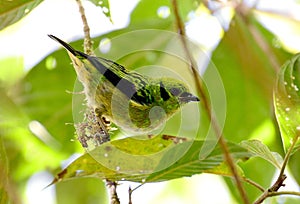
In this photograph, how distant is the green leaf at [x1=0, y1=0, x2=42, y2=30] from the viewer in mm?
2242

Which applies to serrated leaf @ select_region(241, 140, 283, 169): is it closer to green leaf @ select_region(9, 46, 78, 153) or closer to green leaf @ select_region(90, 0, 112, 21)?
green leaf @ select_region(90, 0, 112, 21)

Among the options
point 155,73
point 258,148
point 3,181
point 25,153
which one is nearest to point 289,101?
point 258,148

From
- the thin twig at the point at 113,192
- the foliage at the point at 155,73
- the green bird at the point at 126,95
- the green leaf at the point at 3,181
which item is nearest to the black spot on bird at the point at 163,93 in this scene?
the green bird at the point at 126,95

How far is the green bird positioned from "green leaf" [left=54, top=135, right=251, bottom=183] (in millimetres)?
469

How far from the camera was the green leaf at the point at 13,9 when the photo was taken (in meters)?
2.24

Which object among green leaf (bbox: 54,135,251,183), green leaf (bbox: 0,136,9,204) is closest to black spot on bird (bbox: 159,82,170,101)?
green leaf (bbox: 54,135,251,183)

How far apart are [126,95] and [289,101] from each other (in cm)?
84

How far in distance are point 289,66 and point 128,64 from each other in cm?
132

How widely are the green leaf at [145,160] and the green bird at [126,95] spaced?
47 centimetres

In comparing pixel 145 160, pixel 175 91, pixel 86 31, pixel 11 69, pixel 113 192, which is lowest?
pixel 113 192

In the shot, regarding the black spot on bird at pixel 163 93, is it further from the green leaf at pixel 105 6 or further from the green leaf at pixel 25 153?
the green leaf at pixel 25 153

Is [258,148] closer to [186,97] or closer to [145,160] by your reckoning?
[145,160]

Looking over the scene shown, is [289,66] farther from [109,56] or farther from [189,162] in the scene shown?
[109,56]

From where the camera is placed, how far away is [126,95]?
104 inches
